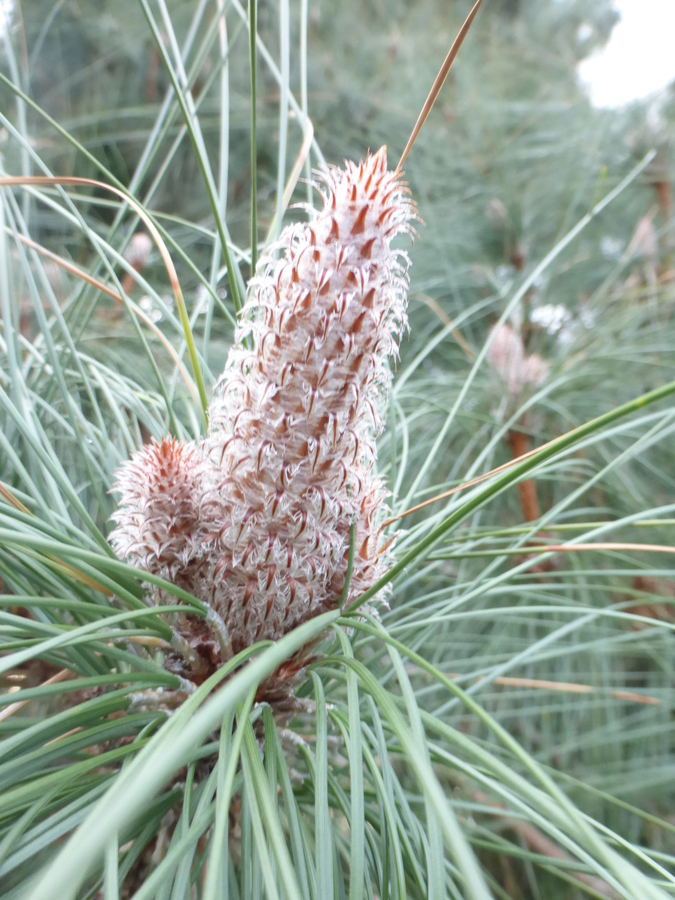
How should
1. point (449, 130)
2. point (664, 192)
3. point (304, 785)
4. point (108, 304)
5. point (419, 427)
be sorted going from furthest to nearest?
point (449, 130), point (664, 192), point (108, 304), point (419, 427), point (304, 785)

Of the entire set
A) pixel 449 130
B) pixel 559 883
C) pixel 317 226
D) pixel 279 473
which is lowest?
pixel 559 883

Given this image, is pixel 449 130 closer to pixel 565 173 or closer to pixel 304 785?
pixel 565 173

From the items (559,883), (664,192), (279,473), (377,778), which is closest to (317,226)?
(279,473)

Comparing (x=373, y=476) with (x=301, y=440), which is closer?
(x=301, y=440)
